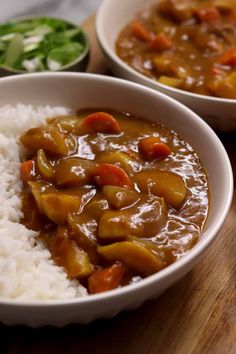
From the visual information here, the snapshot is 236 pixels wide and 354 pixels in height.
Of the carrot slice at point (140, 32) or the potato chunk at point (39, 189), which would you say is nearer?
the potato chunk at point (39, 189)

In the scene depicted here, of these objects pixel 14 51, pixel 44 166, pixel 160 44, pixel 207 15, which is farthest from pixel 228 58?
pixel 44 166

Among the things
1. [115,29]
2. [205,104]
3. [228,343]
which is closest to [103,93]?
[205,104]

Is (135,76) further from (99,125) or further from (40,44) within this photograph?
(40,44)

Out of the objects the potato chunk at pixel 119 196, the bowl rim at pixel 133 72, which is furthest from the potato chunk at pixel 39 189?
the bowl rim at pixel 133 72

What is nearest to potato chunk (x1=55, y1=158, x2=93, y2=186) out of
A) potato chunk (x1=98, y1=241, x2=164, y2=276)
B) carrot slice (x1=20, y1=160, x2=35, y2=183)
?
carrot slice (x1=20, y1=160, x2=35, y2=183)

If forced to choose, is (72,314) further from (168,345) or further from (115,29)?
(115,29)

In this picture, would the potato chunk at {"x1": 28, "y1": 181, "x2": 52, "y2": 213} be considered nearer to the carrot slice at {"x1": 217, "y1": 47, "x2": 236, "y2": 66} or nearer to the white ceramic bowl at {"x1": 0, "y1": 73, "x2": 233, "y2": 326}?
the white ceramic bowl at {"x1": 0, "y1": 73, "x2": 233, "y2": 326}

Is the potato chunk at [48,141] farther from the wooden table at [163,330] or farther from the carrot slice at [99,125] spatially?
the wooden table at [163,330]
